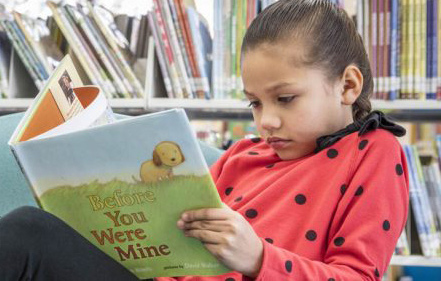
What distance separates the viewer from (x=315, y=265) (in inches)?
30.0

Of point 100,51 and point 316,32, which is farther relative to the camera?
point 100,51

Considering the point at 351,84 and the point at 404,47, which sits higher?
the point at 351,84

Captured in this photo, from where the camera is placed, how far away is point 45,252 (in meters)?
0.71

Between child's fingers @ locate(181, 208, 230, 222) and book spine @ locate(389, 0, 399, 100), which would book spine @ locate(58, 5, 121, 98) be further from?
child's fingers @ locate(181, 208, 230, 222)

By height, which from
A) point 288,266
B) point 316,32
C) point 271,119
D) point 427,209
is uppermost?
point 316,32

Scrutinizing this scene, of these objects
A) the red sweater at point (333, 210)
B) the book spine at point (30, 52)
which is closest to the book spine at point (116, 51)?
the book spine at point (30, 52)

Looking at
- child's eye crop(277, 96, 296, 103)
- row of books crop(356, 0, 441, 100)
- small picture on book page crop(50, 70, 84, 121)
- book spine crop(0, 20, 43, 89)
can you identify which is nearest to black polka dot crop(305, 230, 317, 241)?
child's eye crop(277, 96, 296, 103)

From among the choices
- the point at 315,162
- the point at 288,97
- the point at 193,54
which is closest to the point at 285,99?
the point at 288,97

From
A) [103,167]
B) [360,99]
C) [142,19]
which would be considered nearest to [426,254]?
[360,99]

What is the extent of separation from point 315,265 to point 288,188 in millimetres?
209

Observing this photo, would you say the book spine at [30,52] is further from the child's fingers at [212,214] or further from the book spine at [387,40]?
the child's fingers at [212,214]

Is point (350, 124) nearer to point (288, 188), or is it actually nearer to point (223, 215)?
point (288, 188)

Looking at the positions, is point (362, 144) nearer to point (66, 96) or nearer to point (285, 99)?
point (285, 99)

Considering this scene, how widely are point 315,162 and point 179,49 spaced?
93cm
